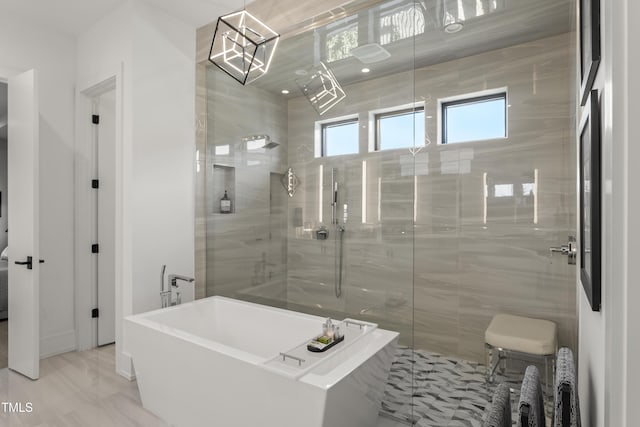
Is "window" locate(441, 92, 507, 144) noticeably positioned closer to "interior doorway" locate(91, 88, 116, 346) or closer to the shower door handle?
the shower door handle

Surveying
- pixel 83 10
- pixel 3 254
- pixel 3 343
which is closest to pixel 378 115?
pixel 83 10

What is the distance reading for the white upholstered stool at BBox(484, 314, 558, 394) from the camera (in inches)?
93.0

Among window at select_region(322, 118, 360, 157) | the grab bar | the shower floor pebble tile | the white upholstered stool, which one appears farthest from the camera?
window at select_region(322, 118, 360, 157)

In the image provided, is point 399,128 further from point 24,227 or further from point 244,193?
point 24,227

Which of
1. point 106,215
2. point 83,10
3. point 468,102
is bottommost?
point 106,215

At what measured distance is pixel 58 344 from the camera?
3385 mm

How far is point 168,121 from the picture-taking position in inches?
128

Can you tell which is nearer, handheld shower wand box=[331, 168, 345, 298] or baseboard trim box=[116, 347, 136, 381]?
handheld shower wand box=[331, 168, 345, 298]

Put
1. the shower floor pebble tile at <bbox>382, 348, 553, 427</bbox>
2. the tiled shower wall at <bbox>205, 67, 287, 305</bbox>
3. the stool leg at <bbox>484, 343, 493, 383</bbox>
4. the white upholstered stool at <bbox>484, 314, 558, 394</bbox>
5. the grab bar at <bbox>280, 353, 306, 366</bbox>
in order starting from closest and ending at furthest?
the grab bar at <bbox>280, 353, 306, 366</bbox> < the shower floor pebble tile at <bbox>382, 348, 553, 427</bbox> < the white upholstered stool at <bbox>484, 314, 558, 394</bbox> < the stool leg at <bbox>484, 343, 493, 383</bbox> < the tiled shower wall at <bbox>205, 67, 287, 305</bbox>

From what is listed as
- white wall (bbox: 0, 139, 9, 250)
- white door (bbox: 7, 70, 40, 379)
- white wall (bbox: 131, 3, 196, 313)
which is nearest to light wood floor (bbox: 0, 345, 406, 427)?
white door (bbox: 7, 70, 40, 379)

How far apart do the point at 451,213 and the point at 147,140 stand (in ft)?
8.78

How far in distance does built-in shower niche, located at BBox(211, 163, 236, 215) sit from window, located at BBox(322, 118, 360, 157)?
40.3 inches

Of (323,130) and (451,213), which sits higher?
(323,130)

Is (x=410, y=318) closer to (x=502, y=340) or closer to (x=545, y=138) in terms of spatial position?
(x=502, y=340)
